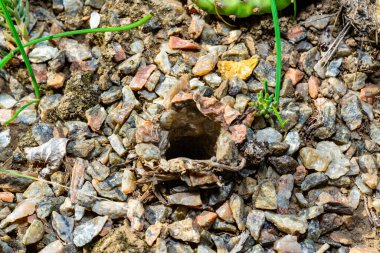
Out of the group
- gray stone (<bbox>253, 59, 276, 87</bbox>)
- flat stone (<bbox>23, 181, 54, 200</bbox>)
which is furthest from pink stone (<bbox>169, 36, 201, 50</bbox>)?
flat stone (<bbox>23, 181, 54, 200</bbox>)

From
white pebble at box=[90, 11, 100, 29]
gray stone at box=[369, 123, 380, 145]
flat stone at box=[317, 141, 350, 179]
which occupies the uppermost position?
white pebble at box=[90, 11, 100, 29]

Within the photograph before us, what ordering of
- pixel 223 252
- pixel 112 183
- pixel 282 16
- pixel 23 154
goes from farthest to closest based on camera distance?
1. pixel 282 16
2. pixel 23 154
3. pixel 112 183
4. pixel 223 252

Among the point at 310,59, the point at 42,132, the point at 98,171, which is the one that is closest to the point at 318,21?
the point at 310,59

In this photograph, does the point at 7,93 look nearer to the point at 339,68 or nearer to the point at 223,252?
the point at 223,252

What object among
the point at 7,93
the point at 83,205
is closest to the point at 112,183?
the point at 83,205

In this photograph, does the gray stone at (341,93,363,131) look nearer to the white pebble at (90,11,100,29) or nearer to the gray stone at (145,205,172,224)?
the gray stone at (145,205,172,224)

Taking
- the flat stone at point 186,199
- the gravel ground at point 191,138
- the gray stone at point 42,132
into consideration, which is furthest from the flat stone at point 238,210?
the gray stone at point 42,132

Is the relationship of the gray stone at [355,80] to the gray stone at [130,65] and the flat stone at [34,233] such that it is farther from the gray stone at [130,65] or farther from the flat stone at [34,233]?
the flat stone at [34,233]
